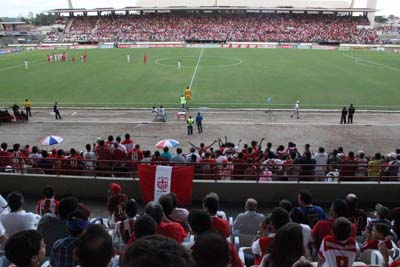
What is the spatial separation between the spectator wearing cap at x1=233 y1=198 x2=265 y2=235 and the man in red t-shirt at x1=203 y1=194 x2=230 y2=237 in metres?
0.93

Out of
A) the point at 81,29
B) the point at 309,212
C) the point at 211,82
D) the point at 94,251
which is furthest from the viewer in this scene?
the point at 81,29

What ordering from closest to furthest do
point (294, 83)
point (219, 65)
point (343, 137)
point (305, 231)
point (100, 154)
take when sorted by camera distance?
point (305, 231), point (100, 154), point (343, 137), point (294, 83), point (219, 65)

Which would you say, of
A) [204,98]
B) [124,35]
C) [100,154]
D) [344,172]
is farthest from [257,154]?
[124,35]

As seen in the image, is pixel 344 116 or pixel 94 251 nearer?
pixel 94 251

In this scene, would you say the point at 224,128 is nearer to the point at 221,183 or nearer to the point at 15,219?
the point at 221,183

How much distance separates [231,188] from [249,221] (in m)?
4.09

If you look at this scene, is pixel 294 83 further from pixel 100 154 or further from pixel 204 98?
pixel 100 154

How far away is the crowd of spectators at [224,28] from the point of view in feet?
268

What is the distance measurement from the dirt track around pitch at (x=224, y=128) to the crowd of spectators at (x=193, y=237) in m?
11.9

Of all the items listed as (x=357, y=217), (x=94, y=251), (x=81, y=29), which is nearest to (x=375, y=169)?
(x=357, y=217)

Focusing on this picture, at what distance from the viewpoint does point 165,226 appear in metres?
6.02

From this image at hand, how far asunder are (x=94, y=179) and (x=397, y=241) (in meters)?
8.41

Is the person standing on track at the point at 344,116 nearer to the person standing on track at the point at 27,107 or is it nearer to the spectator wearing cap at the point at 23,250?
the person standing on track at the point at 27,107

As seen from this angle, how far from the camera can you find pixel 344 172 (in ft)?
39.4
